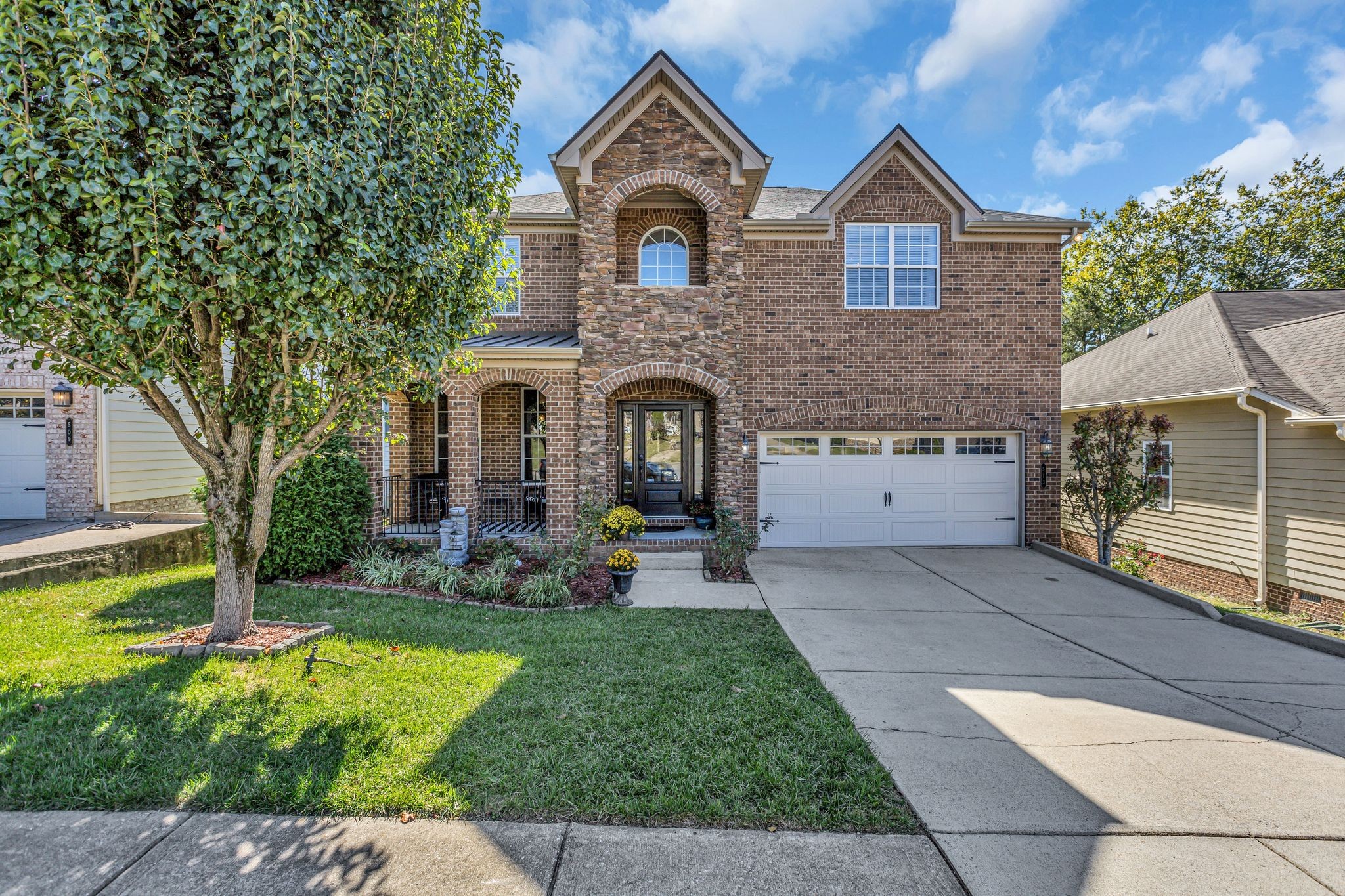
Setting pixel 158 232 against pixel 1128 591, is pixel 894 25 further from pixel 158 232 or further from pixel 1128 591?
pixel 158 232

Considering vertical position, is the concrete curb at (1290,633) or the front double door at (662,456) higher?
the front double door at (662,456)

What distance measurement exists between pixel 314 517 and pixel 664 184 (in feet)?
24.4

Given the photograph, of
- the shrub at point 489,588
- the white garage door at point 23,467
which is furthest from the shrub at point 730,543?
the white garage door at point 23,467

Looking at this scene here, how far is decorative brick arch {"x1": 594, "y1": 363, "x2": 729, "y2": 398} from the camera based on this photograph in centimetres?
907

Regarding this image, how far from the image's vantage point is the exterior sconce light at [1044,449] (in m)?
10.3

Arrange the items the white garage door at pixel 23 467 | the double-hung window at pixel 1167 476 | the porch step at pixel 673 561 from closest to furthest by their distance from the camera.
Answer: the porch step at pixel 673 561 → the white garage door at pixel 23 467 → the double-hung window at pixel 1167 476

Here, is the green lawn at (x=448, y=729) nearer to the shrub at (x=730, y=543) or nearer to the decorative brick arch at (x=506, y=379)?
the shrub at (x=730, y=543)

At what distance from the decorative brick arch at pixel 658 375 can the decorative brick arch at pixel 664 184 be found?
107 inches

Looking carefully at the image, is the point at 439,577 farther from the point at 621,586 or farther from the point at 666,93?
the point at 666,93

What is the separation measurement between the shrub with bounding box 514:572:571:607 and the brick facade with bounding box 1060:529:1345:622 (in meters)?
9.59

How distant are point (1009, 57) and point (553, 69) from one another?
362 inches

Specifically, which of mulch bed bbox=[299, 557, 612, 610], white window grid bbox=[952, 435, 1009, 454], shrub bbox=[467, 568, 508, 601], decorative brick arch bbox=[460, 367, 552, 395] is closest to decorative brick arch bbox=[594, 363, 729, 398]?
decorative brick arch bbox=[460, 367, 552, 395]

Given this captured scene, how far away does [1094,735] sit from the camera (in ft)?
12.5

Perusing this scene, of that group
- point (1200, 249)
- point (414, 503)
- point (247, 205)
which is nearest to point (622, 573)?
point (247, 205)
